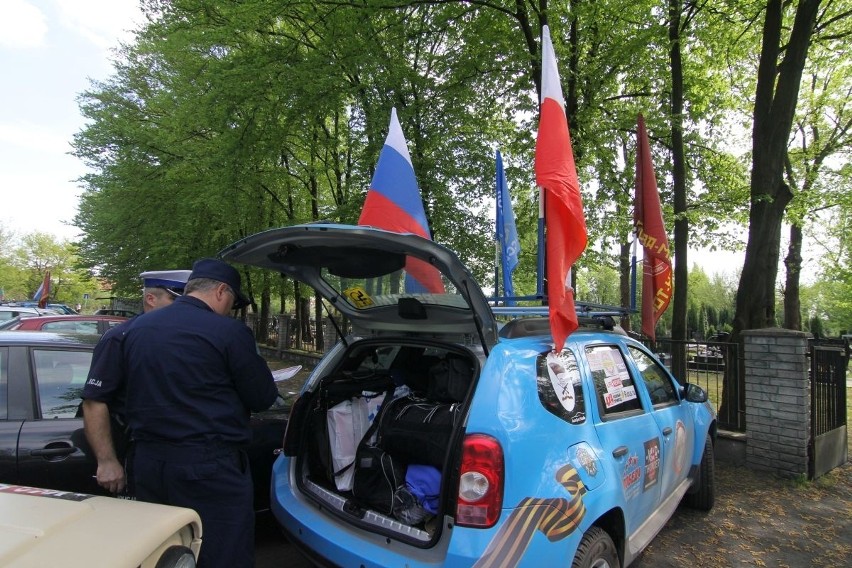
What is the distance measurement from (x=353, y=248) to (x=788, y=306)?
1964 centimetres

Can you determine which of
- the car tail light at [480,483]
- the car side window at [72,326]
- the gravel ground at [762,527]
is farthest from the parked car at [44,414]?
the car side window at [72,326]

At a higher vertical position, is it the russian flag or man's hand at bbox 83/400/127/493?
the russian flag

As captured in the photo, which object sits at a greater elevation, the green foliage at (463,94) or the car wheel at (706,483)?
the green foliage at (463,94)

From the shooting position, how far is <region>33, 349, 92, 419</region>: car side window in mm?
3148

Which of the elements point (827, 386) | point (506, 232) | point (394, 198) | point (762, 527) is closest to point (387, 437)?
point (394, 198)

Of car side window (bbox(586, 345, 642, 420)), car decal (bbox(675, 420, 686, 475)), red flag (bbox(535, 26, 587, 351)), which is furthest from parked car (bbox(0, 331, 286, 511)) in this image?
car decal (bbox(675, 420, 686, 475))

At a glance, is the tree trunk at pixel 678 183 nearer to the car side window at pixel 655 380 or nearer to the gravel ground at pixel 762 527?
the gravel ground at pixel 762 527

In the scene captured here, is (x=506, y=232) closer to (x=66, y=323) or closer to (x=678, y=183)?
(x=678, y=183)

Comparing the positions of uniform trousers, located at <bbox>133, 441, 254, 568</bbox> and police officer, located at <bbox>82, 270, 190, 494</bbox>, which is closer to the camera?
uniform trousers, located at <bbox>133, 441, 254, 568</bbox>

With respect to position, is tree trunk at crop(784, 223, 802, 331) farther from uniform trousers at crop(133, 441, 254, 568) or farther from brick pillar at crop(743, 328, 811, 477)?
uniform trousers at crop(133, 441, 254, 568)

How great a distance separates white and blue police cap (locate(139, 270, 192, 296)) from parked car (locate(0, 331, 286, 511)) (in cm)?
66

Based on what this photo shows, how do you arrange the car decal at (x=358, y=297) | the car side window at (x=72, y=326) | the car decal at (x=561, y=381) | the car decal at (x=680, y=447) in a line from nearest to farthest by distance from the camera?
the car decal at (x=561, y=381) < the car decal at (x=358, y=297) < the car decal at (x=680, y=447) < the car side window at (x=72, y=326)

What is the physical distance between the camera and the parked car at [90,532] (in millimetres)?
1405

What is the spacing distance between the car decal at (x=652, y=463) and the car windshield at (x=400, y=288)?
1557 mm
